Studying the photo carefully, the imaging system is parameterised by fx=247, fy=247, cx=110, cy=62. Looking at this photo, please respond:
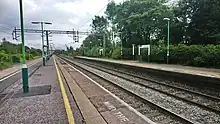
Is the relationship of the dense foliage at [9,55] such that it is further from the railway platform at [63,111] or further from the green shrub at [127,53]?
the railway platform at [63,111]

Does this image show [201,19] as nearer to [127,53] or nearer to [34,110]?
[127,53]

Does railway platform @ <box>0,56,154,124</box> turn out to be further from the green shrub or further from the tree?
the green shrub

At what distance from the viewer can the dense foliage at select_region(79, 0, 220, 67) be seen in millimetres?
30625

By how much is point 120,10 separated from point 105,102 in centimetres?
5938

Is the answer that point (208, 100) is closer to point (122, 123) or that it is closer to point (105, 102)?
point (105, 102)

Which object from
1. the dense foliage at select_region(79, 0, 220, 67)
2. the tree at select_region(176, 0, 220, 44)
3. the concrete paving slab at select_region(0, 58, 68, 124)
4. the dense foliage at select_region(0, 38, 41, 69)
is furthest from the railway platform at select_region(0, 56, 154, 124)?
the tree at select_region(176, 0, 220, 44)

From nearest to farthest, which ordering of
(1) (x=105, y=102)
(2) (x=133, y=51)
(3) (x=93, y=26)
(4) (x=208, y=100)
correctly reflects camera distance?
(1) (x=105, y=102) → (4) (x=208, y=100) → (2) (x=133, y=51) → (3) (x=93, y=26)

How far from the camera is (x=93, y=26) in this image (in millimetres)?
101750

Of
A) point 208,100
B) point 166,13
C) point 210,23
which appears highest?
point 166,13

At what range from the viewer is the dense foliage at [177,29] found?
3062 cm

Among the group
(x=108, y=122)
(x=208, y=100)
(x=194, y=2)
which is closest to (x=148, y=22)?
(x=194, y=2)

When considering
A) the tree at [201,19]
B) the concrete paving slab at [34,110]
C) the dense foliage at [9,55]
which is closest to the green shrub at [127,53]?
the tree at [201,19]

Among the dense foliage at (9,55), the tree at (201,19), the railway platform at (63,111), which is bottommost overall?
the railway platform at (63,111)

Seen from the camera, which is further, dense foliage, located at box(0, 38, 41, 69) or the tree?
the tree
